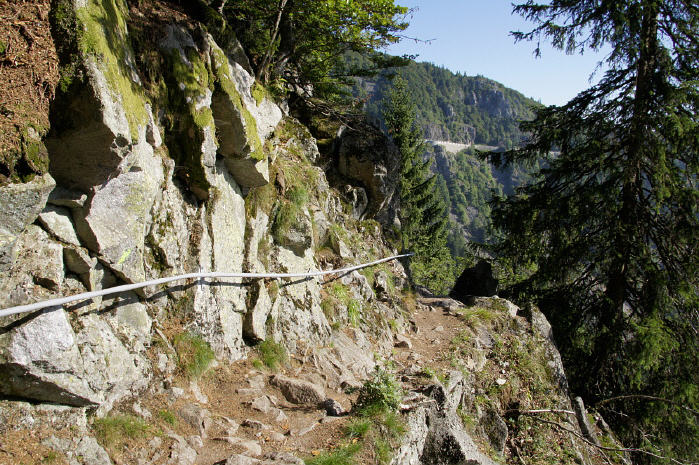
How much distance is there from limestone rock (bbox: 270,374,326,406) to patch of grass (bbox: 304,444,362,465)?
3.62ft

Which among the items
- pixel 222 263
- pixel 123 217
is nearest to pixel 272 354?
pixel 222 263

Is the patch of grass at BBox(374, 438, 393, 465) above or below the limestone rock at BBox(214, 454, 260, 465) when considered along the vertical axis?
below

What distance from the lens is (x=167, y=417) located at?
384 cm

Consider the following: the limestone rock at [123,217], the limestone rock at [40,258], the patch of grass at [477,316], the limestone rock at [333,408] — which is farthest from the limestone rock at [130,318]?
the patch of grass at [477,316]

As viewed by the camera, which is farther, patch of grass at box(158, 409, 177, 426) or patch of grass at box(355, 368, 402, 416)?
patch of grass at box(355, 368, 402, 416)

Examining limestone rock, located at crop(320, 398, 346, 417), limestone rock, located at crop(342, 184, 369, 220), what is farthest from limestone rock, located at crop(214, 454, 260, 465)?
limestone rock, located at crop(342, 184, 369, 220)

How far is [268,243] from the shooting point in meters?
6.94

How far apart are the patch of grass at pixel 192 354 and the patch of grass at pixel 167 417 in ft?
2.08

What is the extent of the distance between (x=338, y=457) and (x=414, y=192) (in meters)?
23.0

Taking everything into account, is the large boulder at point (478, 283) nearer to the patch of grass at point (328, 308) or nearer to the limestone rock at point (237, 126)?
the patch of grass at point (328, 308)

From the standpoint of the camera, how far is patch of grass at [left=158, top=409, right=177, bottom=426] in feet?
12.5

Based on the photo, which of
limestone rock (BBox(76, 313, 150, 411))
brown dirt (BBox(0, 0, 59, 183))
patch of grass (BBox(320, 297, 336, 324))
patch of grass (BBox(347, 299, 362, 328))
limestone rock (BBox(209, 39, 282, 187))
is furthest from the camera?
patch of grass (BBox(347, 299, 362, 328))

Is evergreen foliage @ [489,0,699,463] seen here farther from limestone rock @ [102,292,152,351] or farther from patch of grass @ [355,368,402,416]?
limestone rock @ [102,292,152,351]

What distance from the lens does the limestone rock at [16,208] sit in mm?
2930
